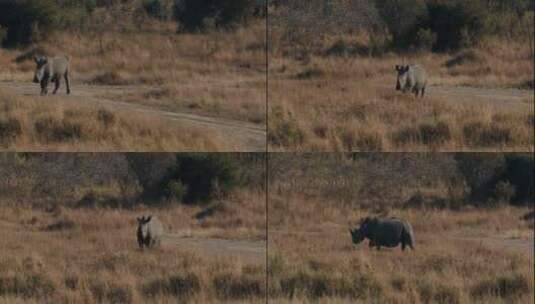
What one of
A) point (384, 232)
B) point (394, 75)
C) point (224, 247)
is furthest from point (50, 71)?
point (394, 75)

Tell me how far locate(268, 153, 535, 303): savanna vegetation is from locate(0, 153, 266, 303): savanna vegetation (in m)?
0.70

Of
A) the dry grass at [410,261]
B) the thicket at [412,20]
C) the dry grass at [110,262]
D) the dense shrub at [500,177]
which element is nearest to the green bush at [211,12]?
the thicket at [412,20]

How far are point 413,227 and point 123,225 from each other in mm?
4579

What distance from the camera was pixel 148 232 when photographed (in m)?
15.9

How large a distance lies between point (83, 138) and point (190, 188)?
2.51 meters

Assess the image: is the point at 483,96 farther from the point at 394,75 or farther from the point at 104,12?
the point at 104,12

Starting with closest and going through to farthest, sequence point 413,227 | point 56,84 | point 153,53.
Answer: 1. point 56,84
2. point 413,227
3. point 153,53

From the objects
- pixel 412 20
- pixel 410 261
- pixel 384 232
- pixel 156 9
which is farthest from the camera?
pixel 412 20

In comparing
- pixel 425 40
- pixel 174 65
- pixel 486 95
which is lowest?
pixel 486 95

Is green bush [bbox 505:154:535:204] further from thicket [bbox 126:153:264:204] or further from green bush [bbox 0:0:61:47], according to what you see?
green bush [bbox 0:0:61:47]

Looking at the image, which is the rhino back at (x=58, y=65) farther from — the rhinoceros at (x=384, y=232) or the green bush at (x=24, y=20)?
the rhinoceros at (x=384, y=232)

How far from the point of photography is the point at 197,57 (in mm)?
23750

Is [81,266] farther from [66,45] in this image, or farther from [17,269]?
[66,45]

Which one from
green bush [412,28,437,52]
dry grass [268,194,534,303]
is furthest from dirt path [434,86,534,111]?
green bush [412,28,437,52]
